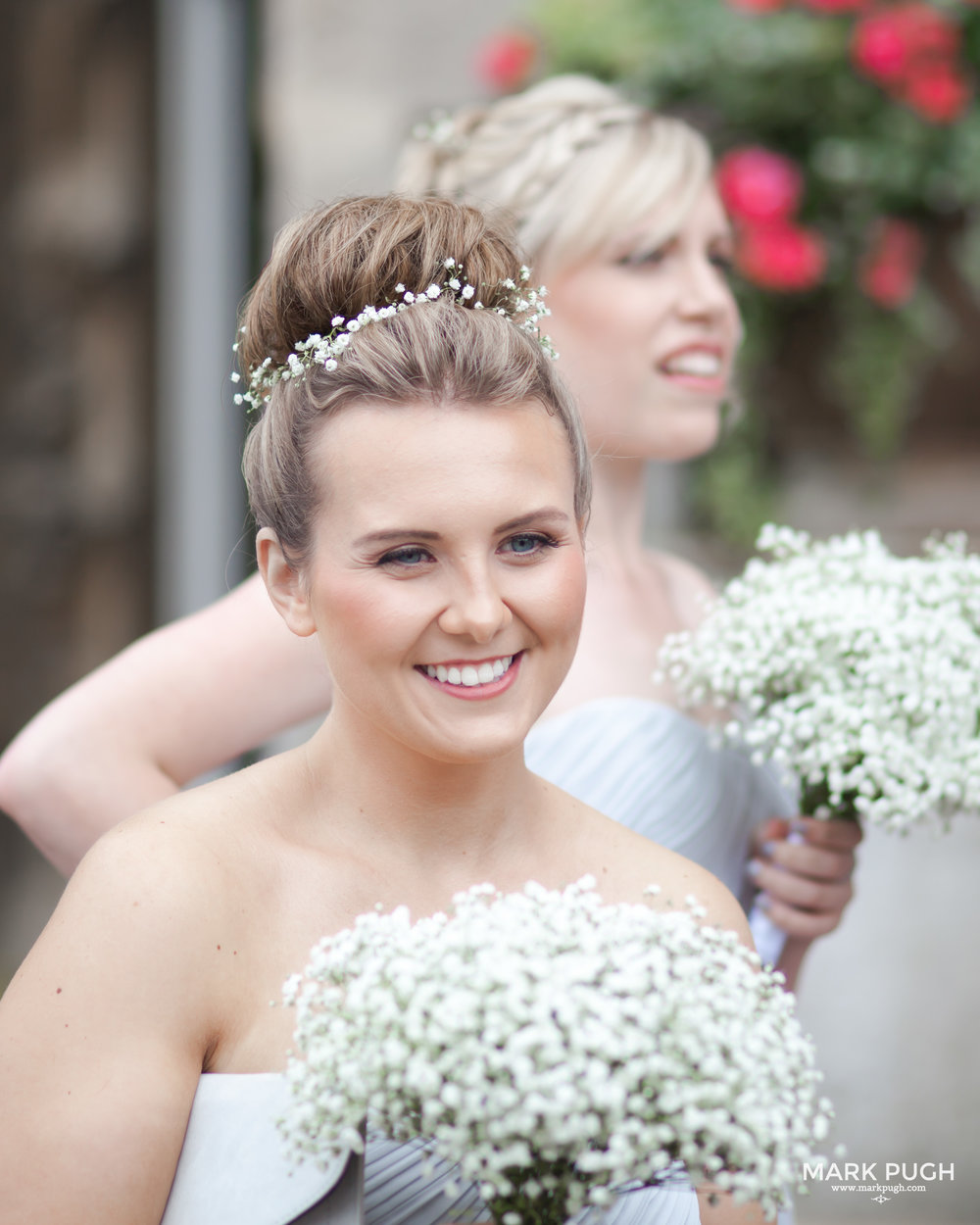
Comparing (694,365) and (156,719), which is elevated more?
(694,365)

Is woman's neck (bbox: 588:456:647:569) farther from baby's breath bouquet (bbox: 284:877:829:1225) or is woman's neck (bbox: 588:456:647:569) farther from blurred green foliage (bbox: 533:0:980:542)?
blurred green foliage (bbox: 533:0:980:542)

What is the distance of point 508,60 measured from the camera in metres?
5.02

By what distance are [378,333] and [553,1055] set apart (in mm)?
912

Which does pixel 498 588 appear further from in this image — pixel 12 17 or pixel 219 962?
pixel 12 17

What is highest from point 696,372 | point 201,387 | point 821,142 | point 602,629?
point 821,142

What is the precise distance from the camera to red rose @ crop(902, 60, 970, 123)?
470cm

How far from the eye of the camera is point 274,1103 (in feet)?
5.08

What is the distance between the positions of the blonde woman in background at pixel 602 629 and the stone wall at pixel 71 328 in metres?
3.19

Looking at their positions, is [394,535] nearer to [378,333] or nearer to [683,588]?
[378,333]

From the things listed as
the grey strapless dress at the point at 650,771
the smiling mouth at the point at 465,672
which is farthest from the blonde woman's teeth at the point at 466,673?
the grey strapless dress at the point at 650,771

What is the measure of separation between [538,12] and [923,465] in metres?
2.34

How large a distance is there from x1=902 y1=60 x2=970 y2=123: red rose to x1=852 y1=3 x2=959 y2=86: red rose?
0.11 ft

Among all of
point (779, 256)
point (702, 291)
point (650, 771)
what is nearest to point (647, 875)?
point (650, 771)

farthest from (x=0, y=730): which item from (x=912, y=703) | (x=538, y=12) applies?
(x=912, y=703)
